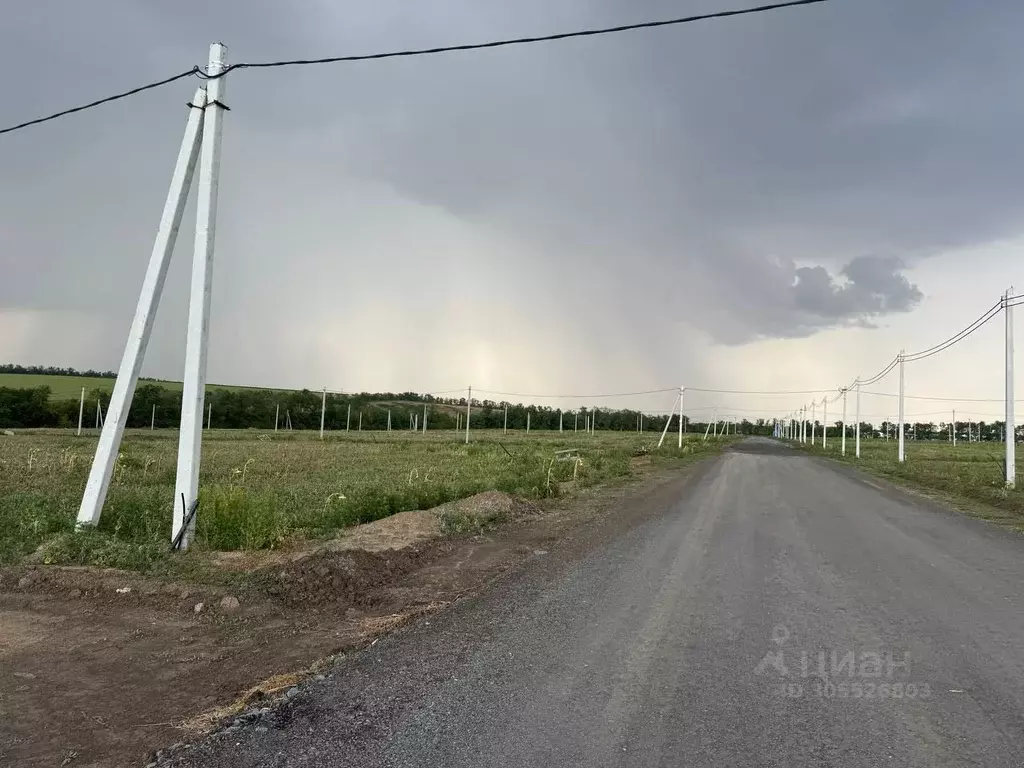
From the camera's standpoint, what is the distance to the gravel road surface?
331 centimetres

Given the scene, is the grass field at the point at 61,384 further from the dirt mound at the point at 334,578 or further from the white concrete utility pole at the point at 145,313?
the dirt mound at the point at 334,578

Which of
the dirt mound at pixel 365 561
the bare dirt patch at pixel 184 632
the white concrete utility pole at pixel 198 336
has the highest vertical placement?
the white concrete utility pole at pixel 198 336

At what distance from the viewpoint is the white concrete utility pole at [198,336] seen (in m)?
8.07

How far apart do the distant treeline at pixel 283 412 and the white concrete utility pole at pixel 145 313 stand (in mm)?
61038

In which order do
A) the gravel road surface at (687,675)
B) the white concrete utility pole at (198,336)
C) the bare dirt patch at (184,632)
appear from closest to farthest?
the gravel road surface at (687,675) → the bare dirt patch at (184,632) → the white concrete utility pole at (198,336)

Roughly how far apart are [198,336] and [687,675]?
22.1 ft

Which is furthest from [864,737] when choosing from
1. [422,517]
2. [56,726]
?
[422,517]

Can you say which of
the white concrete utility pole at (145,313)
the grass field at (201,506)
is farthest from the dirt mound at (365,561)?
the white concrete utility pole at (145,313)

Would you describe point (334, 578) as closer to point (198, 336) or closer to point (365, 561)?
point (365, 561)

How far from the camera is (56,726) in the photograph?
3607mm

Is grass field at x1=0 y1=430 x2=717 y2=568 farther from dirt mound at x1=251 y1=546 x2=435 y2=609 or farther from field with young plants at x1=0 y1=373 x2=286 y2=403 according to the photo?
field with young plants at x1=0 y1=373 x2=286 y2=403

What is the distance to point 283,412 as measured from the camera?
9825 centimetres

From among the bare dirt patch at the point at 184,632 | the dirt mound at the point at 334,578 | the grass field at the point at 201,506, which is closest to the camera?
the bare dirt patch at the point at 184,632

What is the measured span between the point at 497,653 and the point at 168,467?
18.7 metres
